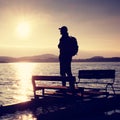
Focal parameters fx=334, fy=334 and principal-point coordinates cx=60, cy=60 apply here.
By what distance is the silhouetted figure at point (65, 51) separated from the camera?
15.2 metres

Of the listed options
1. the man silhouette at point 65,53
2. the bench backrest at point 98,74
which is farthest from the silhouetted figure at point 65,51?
the bench backrest at point 98,74

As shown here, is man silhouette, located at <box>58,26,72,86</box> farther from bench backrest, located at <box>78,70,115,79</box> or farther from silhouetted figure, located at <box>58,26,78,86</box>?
bench backrest, located at <box>78,70,115,79</box>

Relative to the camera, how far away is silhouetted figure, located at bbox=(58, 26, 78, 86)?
49.8 ft

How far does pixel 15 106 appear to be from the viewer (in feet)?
47.9

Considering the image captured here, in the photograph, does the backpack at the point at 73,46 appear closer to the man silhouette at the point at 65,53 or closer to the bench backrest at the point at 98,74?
the man silhouette at the point at 65,53

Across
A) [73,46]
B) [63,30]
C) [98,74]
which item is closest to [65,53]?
[73,46]

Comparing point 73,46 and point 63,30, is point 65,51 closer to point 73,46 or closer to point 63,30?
point 73,46

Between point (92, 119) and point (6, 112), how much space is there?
407cm

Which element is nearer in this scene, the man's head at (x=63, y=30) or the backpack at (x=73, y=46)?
the man's head at (x=63, y=30)

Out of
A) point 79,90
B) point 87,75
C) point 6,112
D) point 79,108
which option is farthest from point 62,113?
point 87,75

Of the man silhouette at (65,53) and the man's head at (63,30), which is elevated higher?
the man's head at (63,30)

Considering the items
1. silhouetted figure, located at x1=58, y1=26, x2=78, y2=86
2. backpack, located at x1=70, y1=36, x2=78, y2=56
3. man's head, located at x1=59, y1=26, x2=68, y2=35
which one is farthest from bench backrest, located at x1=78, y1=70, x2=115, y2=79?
man's head, located at x1=59, y1=26, x2=68, y2=35

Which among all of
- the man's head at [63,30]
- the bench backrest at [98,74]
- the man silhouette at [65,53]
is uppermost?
the man's head at [63,30]

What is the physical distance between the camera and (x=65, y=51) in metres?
15.5
